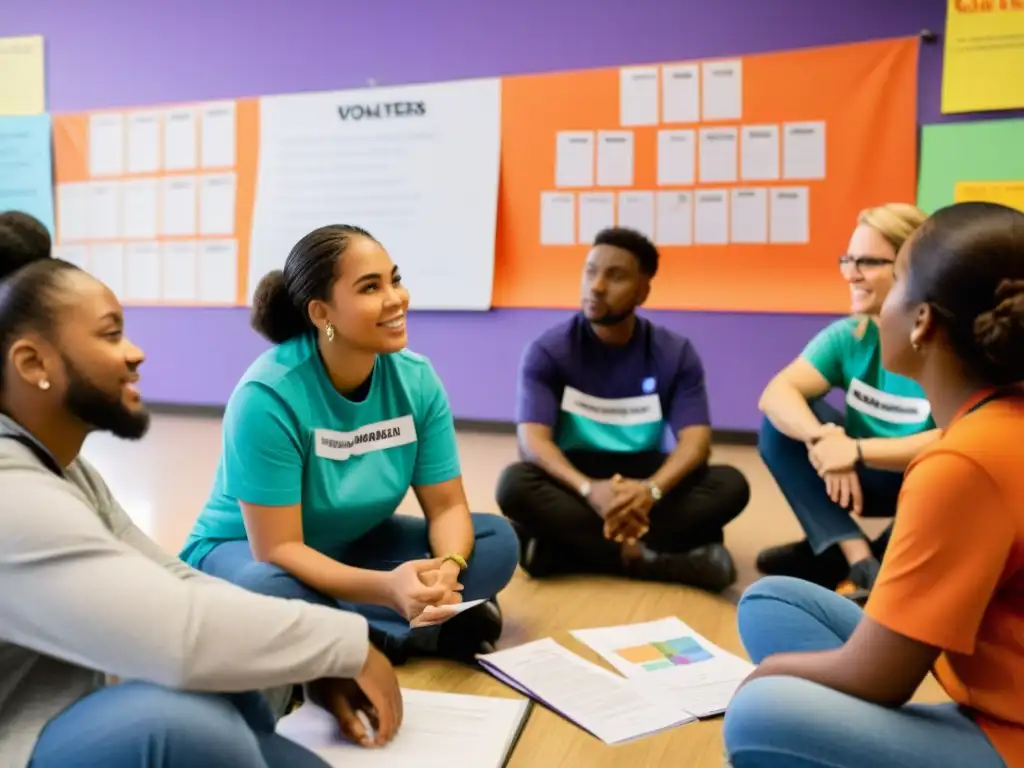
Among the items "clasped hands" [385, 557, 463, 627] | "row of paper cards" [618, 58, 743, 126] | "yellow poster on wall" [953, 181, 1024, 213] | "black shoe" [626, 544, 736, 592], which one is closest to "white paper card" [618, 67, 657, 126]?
"row of paper cards" [618, 58, 743, 126]

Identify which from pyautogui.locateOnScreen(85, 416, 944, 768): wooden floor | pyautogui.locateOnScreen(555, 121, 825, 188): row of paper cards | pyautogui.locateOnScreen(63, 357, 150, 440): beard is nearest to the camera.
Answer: pyautogui.locateOnScreen(63, 357, 150, 440): beard

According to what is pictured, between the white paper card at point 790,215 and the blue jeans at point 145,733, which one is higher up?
the white paper card at point 790,215

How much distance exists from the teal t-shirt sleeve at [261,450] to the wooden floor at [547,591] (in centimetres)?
47

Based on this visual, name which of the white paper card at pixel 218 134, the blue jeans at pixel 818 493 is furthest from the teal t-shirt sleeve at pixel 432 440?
the white paper card at pixel 218 134

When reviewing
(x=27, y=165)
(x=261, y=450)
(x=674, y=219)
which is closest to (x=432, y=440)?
(x=261, y=450)

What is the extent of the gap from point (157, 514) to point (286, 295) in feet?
4.92

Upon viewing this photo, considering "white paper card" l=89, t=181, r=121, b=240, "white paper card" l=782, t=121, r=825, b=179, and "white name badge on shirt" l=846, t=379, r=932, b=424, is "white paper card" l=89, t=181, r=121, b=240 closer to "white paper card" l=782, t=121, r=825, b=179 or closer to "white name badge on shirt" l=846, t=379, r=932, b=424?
"white paper card" l=782, t=121, r=825, b=179

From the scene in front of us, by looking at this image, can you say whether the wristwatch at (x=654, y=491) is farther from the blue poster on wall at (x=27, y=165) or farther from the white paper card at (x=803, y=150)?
the blue poster on wall at (x=27, y=165)

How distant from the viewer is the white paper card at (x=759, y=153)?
146 inches

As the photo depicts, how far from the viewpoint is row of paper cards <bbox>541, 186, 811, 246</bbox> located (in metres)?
3.71

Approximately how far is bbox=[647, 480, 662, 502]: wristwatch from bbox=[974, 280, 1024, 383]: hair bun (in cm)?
130

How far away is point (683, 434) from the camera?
2381 mm

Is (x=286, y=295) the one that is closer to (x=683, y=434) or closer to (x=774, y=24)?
(x=683, y=434)

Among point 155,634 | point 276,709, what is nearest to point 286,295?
point 276,709
